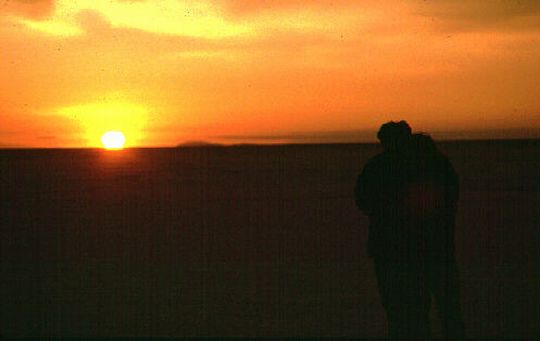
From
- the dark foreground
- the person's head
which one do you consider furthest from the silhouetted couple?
the dark foreground

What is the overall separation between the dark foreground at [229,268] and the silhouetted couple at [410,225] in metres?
1.80

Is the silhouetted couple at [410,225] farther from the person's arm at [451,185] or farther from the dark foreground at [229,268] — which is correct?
the dark foreground at [229,268]

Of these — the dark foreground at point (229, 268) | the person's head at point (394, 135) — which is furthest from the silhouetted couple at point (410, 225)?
the dark foreground at point (229, 268)

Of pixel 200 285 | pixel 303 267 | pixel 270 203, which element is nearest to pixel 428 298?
pixel 200 285

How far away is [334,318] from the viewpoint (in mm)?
8297

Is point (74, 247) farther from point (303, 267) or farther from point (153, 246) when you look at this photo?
point (303, 267)

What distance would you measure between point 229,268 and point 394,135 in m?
6.05

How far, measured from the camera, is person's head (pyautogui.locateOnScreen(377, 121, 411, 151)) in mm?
5707

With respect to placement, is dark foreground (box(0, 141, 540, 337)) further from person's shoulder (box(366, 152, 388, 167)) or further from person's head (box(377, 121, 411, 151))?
person's head (box(377, 121, 411, 151))

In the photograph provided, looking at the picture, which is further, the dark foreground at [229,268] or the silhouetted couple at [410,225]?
the dark foreground at [229,268]

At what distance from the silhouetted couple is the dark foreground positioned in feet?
5.92

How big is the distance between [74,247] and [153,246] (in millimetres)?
1229

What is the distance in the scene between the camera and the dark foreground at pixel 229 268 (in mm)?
8180

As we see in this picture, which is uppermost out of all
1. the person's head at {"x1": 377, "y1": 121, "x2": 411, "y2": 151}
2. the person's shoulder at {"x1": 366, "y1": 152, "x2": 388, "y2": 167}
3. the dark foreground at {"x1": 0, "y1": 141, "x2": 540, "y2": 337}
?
the person's head at {"x1": 377, "y1": 121, "x2": 411, "y2": 151}
